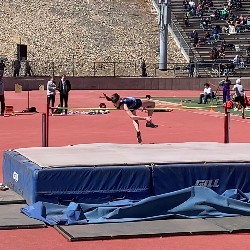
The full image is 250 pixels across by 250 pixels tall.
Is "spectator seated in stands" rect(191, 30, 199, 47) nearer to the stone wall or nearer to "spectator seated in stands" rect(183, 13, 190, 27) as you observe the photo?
the stone wall

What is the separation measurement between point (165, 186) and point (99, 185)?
107 cm

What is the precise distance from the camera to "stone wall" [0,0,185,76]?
6756 centimetres

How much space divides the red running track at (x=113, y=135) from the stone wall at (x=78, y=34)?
81.7 ft

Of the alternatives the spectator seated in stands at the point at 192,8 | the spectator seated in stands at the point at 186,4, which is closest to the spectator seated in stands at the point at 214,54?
the spectator seated in stands at the point at 192,8

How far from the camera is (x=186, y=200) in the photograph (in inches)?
506

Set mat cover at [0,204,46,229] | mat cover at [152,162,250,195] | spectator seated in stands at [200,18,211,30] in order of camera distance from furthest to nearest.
→ 1. spectator seated in stands at [200,18,211,30]
2. mat cover at [152,162,250,195]
3. mat cover at [0,204,46,229]

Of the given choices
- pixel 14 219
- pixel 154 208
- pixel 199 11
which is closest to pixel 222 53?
pixel 199 11

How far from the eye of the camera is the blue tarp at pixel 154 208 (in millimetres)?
12391

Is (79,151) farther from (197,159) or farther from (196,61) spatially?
(196,61)

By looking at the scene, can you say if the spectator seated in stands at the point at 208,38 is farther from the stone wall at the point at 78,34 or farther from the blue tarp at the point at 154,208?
the blue tarp at the point at 154,208

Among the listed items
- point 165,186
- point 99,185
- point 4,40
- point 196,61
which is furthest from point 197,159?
point 4,40

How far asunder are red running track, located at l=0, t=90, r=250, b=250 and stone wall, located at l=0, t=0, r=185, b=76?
2490cm

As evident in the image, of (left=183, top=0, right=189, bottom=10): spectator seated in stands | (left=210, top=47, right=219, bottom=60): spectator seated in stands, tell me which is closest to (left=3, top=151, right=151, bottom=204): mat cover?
(left=210, top=47, right=219, bottom=60): spectator seated in stands

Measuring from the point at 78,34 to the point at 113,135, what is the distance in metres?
46.4
